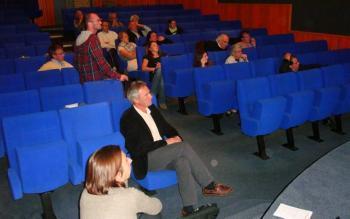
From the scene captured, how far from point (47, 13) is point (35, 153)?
968 cm

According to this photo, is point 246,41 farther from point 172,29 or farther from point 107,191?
point 107,191

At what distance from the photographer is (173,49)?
5.88 meters

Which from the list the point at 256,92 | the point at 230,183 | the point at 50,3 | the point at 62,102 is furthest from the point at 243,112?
the point at 50,3

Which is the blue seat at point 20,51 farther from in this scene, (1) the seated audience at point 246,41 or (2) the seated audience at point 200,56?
(1) the seated audience at point 246,41

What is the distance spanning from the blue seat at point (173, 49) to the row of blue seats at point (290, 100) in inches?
78.9

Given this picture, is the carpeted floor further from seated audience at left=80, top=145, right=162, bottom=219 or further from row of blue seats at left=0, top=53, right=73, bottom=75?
row of blue seats at left=0, top=53, right=73, bottom=75

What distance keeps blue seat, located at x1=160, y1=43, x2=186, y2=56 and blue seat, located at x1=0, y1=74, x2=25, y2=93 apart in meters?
2.46

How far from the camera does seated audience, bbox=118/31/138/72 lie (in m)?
5.69

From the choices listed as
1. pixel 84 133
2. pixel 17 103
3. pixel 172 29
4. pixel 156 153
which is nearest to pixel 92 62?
pixel 17 103

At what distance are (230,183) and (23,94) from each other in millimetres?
1915

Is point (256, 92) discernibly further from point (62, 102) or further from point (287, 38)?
point (287, 38)

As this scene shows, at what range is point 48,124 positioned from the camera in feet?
8.84

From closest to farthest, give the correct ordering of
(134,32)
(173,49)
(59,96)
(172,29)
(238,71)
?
1. (59,96)
2. (238,71)
3. (173,49)
4. (134,32)
5. (172,29)

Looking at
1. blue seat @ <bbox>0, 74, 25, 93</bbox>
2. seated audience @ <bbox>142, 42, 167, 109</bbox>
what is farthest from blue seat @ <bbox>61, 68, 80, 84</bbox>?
seated audience @ <bbox>142, 42, 167, 109</bbox>
